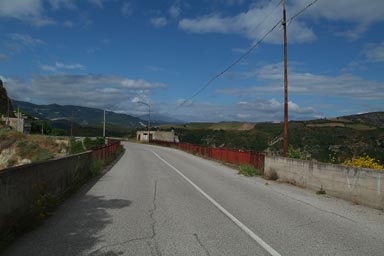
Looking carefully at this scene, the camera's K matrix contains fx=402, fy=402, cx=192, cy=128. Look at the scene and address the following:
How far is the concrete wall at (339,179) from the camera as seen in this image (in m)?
10.4

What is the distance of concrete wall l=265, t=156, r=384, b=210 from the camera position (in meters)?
10.4

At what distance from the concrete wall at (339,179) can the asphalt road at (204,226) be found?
0.41m

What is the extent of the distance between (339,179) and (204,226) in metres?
6.26

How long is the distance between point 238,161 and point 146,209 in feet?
58.9

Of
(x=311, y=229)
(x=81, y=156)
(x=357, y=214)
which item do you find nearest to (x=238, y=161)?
(x=81, y=156)

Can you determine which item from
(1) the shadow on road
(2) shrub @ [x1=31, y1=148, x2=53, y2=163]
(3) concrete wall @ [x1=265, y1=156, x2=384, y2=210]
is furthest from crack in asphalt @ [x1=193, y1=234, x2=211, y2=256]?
(2) shrub @ [x1=31, y1=148, x2=53, y2=163]

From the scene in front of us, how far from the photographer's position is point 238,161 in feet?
88.6

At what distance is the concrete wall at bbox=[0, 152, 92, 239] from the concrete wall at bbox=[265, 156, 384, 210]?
26.5ft

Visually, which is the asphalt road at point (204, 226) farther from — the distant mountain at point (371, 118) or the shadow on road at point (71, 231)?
the distant mountain at point (371, 118)

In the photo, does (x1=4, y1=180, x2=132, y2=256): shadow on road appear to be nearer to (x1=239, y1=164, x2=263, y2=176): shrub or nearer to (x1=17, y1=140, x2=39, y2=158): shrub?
(x1=239, y1=164, x2=263, y2=176): shrub

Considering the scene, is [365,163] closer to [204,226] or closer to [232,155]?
[204,226]

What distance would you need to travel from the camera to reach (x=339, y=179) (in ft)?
40.2

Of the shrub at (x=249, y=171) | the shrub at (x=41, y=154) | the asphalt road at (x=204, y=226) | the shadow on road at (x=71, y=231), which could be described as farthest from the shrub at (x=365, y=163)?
the shrub at (x=41, y=154)

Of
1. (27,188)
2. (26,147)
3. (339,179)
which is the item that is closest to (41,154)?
(26,147)
